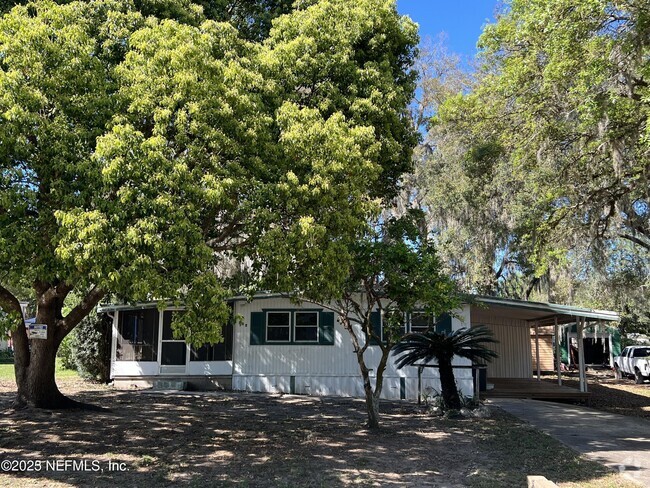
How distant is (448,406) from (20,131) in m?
10.0

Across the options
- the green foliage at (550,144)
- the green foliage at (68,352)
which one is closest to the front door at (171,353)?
the green foliage at (68,352)

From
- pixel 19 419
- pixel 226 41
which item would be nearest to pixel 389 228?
pixel 226 41

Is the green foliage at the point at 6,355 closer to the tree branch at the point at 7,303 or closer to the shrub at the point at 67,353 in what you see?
the shrub at the point at 67,353

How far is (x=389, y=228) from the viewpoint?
40.3 ft

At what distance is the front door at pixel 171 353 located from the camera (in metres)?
18.9

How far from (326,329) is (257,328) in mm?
2251

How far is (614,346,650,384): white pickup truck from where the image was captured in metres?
25.5

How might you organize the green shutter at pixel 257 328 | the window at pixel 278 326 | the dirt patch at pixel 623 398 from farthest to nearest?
the green shutter at pixel 257 328 → the window at pixel 278 326 → the dirt patch at pixel 623 398

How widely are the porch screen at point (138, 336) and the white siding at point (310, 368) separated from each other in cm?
311

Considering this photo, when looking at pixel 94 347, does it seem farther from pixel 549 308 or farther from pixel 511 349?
pixel 511 349

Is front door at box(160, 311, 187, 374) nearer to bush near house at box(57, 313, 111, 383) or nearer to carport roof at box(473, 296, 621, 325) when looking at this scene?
bush near house at box(57, 313, 111, 383)

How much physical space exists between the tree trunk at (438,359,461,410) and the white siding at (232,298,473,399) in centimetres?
313

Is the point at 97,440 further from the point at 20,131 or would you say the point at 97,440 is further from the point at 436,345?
the point at 436,345

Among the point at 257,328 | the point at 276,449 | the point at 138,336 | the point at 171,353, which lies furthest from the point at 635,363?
the point at 276,449
